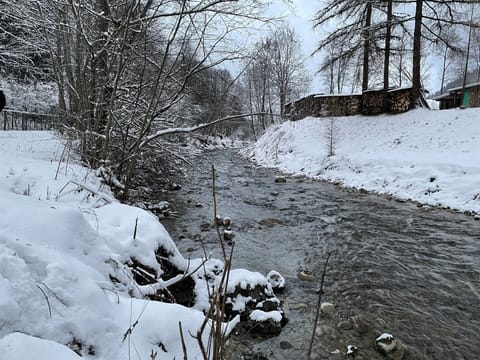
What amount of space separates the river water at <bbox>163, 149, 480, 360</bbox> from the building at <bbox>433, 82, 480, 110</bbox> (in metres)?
20.3

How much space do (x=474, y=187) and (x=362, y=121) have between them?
959cm

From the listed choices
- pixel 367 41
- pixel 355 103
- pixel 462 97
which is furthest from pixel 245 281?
pixel 462 97

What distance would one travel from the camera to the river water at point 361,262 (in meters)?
2.69

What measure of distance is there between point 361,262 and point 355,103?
14.9 metres

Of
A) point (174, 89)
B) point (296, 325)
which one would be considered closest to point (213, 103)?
point (174, 89)

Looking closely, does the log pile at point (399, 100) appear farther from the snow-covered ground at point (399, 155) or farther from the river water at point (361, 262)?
the river water at point (361, 262)

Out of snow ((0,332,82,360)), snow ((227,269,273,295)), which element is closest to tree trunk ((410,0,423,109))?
snow ((227,269,273,295))

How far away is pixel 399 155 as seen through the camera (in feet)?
33.7

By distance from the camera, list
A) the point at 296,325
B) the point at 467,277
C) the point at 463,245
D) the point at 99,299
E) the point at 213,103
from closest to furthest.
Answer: the point at 99,299, the point at 296,325, the point at 467,277, the point at 463,245, the point at 213,103

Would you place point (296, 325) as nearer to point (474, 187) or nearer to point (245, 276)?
point (245, 276)

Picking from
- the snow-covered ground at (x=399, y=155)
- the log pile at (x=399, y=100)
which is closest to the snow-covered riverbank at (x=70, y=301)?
the snow-covered ground at (x=399, y=155)

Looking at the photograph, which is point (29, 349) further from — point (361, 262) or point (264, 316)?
point (361, 262)

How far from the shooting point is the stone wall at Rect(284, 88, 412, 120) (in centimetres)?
1498

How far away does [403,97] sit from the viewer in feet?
48.9
